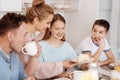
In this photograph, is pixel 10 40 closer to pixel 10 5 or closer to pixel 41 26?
pixel 41 26

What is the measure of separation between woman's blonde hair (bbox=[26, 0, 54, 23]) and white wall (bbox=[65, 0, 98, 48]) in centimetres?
116

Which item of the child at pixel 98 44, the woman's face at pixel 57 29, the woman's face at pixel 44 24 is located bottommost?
the child at pixel 98 44

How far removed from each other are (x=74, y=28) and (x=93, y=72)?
68.4 inches

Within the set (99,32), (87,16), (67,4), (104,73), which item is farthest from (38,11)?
(67,4)

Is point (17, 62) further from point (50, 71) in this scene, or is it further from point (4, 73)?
point (50, 71)

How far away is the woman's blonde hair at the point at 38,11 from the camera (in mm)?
1732

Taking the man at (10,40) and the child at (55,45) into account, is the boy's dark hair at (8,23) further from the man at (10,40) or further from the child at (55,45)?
the child at (55,45)

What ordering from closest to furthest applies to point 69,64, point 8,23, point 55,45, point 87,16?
point 8,23
point 69,64
point 55,45
point 87,16

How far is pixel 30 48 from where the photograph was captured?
138 centimetres

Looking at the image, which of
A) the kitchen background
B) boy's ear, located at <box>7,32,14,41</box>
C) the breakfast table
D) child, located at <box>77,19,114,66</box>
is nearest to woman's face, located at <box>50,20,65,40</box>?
the breakfast table

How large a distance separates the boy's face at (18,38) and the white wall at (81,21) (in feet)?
5.31

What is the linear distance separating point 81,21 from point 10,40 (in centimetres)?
180

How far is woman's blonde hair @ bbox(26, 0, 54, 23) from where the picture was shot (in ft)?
5.68

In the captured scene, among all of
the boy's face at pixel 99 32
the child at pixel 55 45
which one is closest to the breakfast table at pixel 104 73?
the child at pixel 55 45
